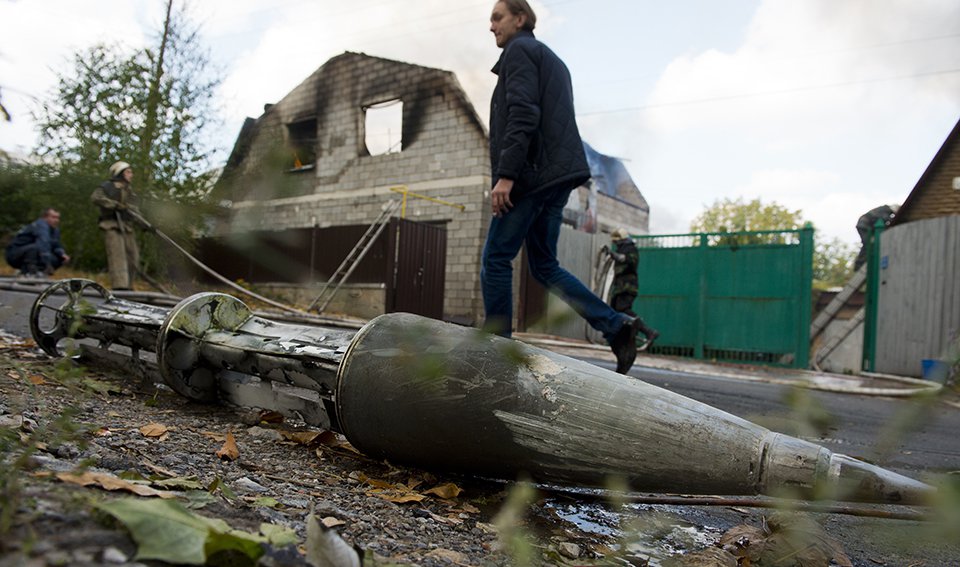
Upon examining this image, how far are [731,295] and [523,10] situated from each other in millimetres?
7448

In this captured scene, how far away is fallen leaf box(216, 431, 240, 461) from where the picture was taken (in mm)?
1664

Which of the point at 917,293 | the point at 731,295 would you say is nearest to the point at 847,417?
the point at 917,293

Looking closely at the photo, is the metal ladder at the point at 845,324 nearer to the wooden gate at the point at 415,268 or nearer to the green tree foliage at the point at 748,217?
the wooden gate at the point at 415,268

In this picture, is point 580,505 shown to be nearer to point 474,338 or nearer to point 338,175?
point 474,338

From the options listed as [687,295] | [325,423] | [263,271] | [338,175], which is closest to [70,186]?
[263,271]

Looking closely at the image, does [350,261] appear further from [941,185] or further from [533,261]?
[941,185]

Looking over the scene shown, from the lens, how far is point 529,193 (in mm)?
2668

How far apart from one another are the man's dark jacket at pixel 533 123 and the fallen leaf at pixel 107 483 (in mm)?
1871

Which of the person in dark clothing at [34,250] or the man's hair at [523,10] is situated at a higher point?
the man's hair at [523,10]

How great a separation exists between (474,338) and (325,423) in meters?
0.58

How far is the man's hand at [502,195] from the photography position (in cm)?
258

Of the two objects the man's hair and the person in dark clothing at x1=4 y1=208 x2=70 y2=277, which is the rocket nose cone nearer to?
the man's hair

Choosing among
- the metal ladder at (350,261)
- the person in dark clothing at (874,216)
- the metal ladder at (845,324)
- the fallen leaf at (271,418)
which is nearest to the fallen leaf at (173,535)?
the fallen leaf at (271,418)

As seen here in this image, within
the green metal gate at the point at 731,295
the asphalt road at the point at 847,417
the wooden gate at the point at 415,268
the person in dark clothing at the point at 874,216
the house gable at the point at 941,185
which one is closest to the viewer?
the asphalt road at the point at 847,417
